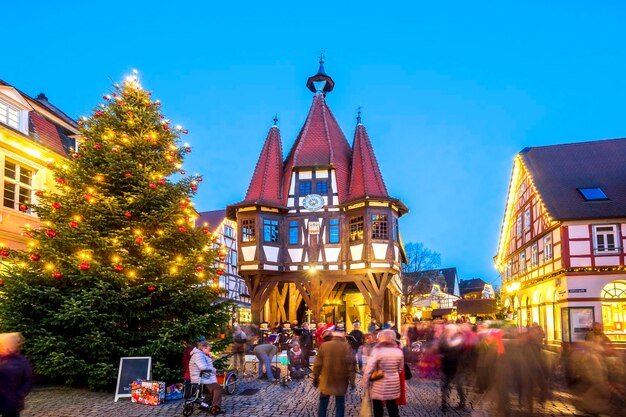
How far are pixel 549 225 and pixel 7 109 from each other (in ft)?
82.7

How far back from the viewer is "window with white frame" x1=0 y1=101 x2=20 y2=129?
1781cm

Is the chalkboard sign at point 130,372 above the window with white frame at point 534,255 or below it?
below

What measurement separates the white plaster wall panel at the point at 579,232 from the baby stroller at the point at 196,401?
22.3 metres

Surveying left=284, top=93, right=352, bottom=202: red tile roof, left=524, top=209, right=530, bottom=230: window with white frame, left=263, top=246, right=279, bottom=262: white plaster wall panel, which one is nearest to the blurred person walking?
left=263, top=246, right=279, bottom=262: white plaster wall panel

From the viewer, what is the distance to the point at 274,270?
1153 inches

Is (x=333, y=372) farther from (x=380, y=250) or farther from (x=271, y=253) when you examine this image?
(x=271, y=253)

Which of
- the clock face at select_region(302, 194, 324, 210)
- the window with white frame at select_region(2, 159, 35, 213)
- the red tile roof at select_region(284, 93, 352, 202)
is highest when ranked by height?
the red tile roof at select_region(284, 93, 352, 202)

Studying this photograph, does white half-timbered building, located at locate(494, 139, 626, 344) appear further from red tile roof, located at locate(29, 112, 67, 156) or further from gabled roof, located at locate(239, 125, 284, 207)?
red tile roof, located at locate(29, 112, 67, 156)

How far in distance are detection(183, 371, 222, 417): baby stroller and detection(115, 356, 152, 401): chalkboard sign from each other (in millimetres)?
1723

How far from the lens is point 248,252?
29203 mm

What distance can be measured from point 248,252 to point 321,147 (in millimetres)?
7223

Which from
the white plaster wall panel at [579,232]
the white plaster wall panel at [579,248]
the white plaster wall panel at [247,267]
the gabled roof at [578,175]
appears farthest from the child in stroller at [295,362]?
the white plaster wall panel at [579,232]

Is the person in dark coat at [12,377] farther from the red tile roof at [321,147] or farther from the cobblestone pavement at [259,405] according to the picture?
the red tile roof at [321,147]

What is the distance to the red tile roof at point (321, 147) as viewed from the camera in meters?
30.2
